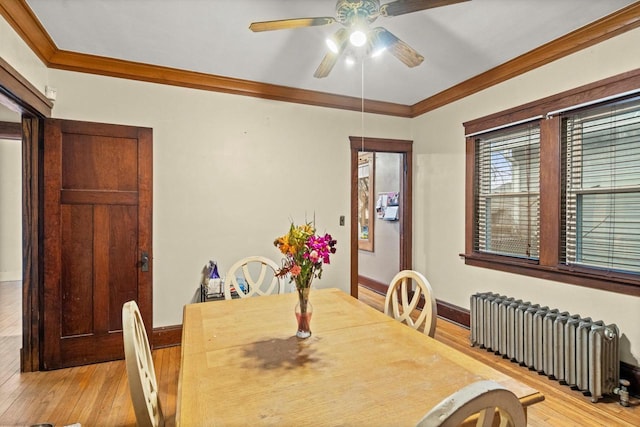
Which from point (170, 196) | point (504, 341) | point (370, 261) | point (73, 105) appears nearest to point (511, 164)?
point (504, 341)

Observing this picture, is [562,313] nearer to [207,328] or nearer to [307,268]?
[307,268]

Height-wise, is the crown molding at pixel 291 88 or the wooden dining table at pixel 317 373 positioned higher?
the crown molding at pixel 291 88

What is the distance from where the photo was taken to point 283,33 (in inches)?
100

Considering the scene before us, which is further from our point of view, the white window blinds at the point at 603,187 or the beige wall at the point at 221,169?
the beige wall at the point at 221,169

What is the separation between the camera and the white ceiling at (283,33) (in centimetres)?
223

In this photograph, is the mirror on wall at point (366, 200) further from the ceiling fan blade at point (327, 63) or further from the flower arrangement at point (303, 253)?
the flower arrangement at point (303, 253)

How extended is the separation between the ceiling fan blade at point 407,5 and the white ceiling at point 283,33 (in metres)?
0.59

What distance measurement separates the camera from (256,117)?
11.9 ft

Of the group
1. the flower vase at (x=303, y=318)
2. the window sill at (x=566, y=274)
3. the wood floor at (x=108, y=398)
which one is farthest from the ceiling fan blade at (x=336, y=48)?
the wood floor at (x=108, y=398)

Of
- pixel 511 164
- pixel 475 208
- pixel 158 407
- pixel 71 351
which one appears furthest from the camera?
pixel 475 208

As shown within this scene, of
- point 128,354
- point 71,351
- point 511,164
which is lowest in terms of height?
point 71,351

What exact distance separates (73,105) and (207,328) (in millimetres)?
2539

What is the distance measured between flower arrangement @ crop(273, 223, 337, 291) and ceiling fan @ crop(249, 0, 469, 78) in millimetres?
1197

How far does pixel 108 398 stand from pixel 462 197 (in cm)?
373
